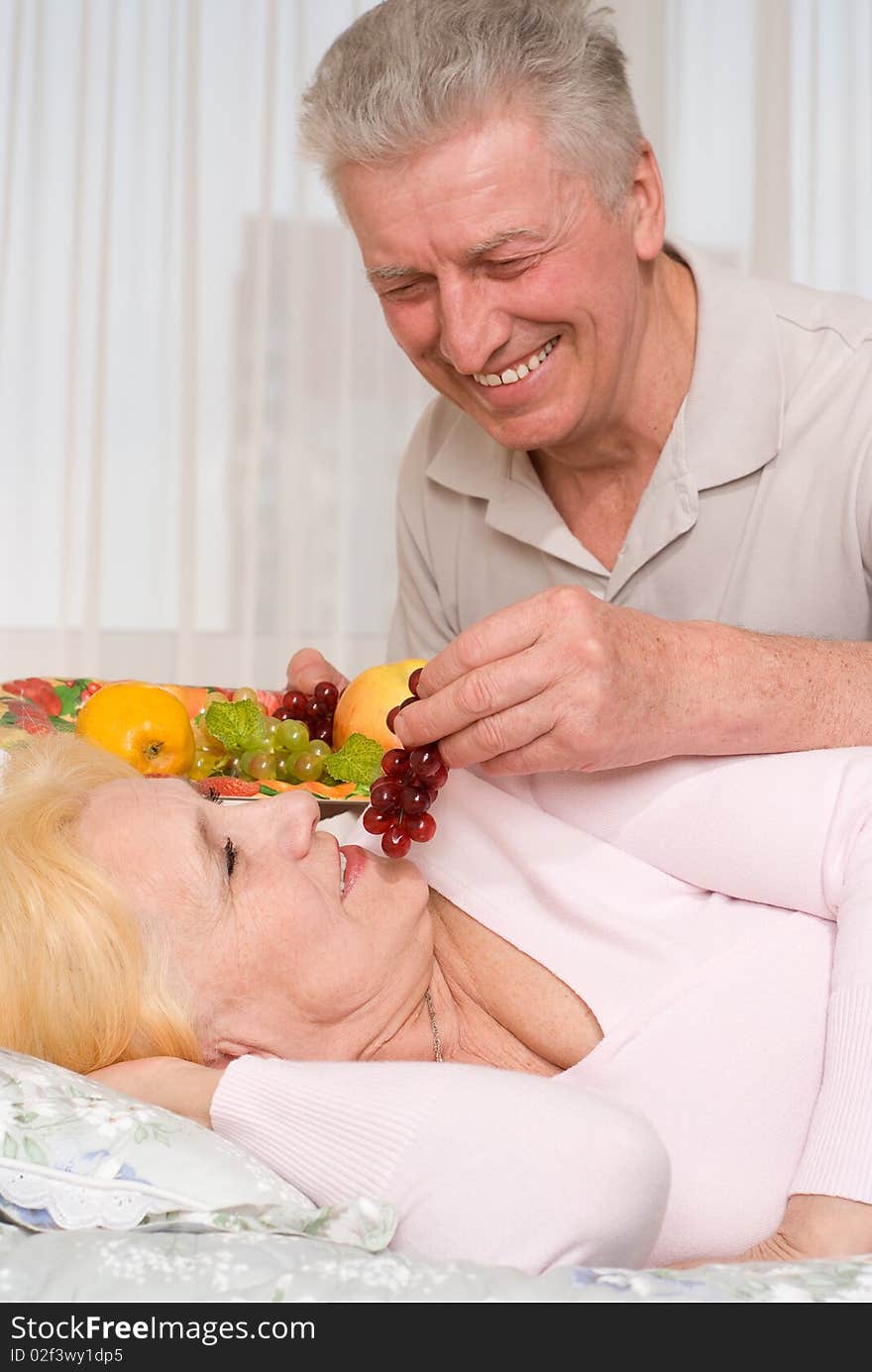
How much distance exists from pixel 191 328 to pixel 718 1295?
14.2 ft

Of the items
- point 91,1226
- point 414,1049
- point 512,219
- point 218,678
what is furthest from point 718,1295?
point 218,678

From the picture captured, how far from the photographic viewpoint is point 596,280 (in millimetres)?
1854

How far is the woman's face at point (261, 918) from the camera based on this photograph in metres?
1.38

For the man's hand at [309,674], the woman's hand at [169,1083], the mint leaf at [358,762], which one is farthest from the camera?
the man's hand at [309,674]

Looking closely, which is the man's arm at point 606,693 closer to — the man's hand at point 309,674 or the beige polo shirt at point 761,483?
the beige polo shirt at point 761,483

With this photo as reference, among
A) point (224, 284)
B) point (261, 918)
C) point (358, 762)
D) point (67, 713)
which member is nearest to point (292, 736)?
point (358, 762)

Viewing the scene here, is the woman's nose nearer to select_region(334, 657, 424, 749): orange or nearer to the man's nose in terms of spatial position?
select_region(334, 657, 424, 749): orange

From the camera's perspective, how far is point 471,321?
1794 mm

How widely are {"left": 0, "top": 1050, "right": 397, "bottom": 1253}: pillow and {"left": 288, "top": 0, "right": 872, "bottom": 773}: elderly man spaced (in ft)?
1.63

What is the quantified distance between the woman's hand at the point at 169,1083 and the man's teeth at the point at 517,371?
1065 mm

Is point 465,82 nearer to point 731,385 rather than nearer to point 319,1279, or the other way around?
point 731,385

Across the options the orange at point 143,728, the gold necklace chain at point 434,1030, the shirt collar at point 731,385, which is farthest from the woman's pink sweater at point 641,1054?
the shirt collar at point 731,385

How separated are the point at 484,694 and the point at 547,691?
0.07 m

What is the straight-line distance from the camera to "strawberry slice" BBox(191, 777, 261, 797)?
1649 millimetres
